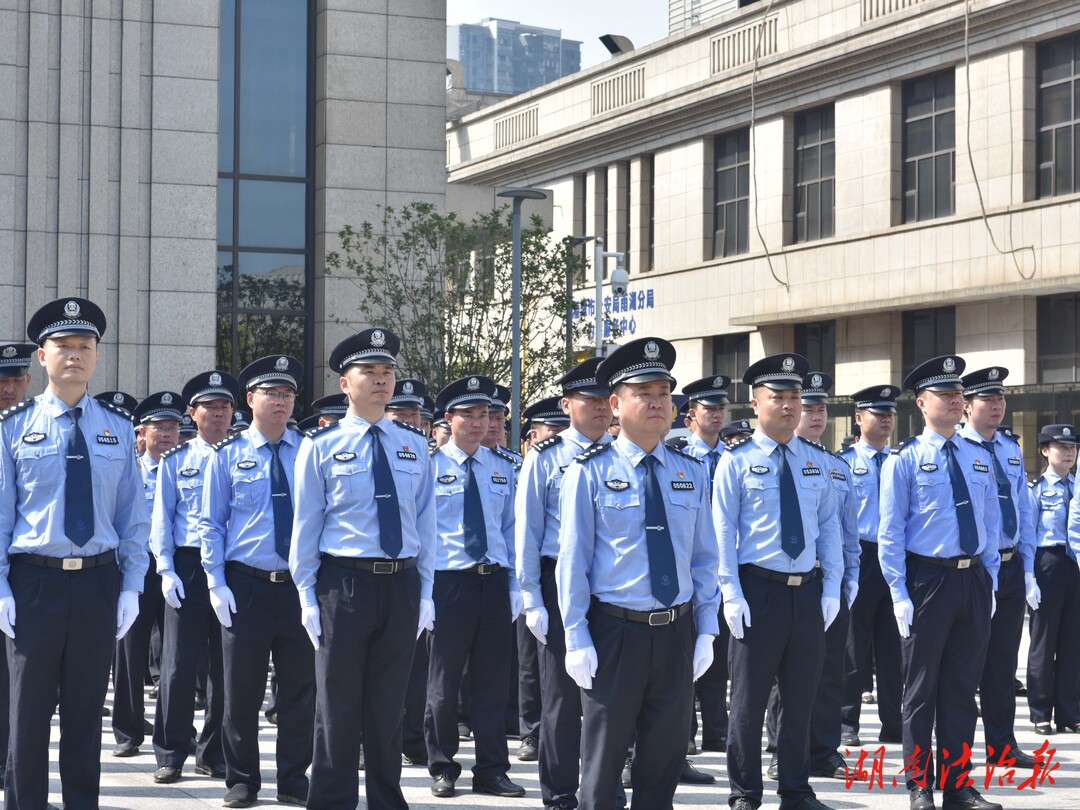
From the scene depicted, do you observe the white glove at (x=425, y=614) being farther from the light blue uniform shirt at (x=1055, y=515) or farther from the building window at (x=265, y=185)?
the building window at (x=265, y=185)

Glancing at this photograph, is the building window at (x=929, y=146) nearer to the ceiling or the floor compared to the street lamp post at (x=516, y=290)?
nearer to the ceiling

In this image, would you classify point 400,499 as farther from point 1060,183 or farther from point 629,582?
point 1060,183

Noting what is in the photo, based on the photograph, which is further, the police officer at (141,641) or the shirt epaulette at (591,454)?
the police officer at (141,641)

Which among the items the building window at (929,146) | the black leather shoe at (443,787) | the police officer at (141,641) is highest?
the building window at (929,146)

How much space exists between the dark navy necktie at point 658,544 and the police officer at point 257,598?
10.5 feet

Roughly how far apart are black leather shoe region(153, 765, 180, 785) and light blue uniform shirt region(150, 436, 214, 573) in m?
1.48

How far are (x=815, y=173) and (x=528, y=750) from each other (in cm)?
2984

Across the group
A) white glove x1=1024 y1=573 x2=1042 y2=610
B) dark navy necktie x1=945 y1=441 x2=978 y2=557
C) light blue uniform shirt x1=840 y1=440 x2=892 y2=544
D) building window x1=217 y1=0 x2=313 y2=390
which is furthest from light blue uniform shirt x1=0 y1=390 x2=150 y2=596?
building window x1=217 y1=0 x2=313 y2=390

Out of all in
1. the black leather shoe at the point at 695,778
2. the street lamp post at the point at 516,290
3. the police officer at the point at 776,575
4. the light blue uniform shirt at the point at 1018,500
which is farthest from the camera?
the street lamp post at the point at 516,290

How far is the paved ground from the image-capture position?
30.9 ft

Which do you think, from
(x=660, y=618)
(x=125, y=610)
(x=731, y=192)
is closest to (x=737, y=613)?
(x=660, y=618)

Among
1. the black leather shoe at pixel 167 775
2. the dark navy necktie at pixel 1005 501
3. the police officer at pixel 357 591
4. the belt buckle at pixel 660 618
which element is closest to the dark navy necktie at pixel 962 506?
the dark navy necktie at pixel 1005 501

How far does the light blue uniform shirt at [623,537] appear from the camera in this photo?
22.7 ft

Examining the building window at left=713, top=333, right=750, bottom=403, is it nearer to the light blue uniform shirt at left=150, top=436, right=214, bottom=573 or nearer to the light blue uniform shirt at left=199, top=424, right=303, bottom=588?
the light blue uniform shirt at left=150, top=436, right=214, bottom=573
